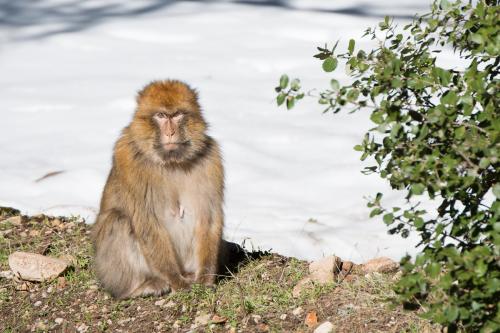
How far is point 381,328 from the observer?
450 cm

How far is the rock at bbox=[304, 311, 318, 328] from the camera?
186 inches

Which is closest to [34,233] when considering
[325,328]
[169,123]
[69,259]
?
[69,259]

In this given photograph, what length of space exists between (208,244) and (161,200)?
368 millimetres

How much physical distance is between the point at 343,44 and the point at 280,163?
3027 millimetres

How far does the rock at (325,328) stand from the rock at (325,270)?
508mm

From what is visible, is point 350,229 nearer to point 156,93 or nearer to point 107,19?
point 156,93

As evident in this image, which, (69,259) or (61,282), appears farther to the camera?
(69,259)

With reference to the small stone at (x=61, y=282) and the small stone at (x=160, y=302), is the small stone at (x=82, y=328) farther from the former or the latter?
the small stone at (x=61, y=282)

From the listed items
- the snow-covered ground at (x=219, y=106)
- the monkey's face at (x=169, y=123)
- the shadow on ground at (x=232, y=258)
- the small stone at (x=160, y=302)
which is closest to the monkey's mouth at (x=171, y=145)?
the monkey's face at (x=169, y=123)

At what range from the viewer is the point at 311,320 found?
187 inches

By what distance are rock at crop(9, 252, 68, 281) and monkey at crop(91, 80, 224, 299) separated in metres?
0.38

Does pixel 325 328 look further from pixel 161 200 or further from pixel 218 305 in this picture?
pixel 161 200

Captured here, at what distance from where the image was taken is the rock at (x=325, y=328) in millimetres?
4567

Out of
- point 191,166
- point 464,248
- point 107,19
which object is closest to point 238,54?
point 107,19
